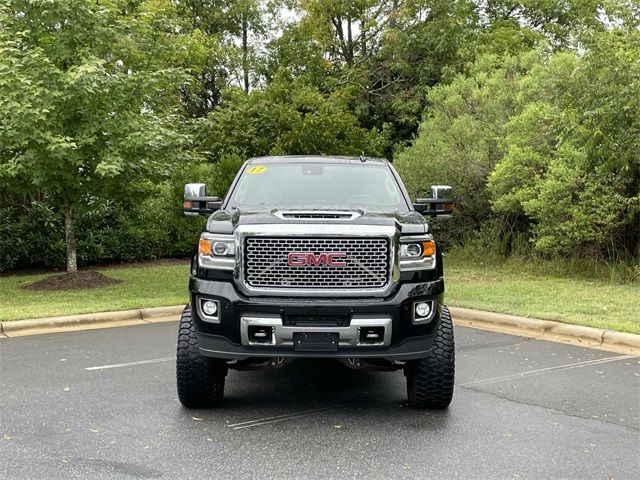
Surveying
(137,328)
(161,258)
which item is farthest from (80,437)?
(161,258)

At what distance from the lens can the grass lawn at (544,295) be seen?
29.7 ft

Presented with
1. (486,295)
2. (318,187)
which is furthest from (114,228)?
(318,187)

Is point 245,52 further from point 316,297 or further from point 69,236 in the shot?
point 316,297

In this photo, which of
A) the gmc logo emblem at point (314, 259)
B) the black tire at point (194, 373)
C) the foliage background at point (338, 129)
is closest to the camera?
the gmc logo emblem at point (314, 259)

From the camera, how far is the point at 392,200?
20.4ft

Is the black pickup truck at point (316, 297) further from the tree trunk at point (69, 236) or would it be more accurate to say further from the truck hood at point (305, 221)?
the tree trunk at point (69, 236)

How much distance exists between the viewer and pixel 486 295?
1116 cm

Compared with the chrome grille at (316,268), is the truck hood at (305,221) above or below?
above

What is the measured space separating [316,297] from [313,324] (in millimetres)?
197

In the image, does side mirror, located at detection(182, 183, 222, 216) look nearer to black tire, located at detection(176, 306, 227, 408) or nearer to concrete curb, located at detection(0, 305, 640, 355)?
black tire, located at detection(176, 306, 227, 408)

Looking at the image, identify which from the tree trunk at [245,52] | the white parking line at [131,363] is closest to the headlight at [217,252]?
the white parking line at [131,363]

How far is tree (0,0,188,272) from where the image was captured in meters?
11.1

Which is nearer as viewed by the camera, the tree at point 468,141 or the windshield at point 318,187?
the windshield at point 318,187

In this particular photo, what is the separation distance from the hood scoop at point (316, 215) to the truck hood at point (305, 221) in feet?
0.09
